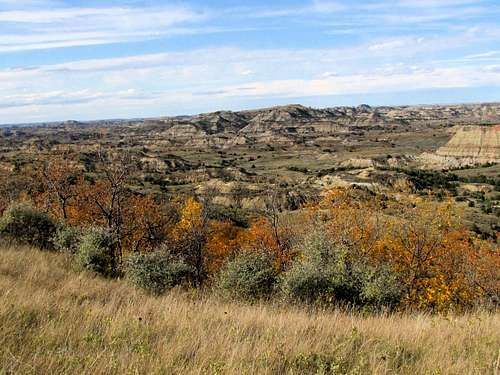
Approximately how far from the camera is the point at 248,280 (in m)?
10.8

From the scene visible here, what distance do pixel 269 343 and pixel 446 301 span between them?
58.8 ft

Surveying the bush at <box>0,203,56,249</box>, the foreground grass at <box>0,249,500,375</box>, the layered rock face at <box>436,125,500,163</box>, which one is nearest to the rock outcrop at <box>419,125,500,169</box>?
the layered rock face at <box>436,125,500,163</box>

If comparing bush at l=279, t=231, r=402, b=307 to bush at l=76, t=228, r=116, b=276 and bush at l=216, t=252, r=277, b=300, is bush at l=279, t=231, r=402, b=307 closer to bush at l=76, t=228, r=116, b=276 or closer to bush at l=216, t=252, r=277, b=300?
bush at l=216, t=252, r=277, b=300

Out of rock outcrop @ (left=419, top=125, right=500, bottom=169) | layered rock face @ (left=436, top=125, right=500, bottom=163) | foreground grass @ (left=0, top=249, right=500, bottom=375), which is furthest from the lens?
rock outcrop @ (left=419, top=125, right=500, bottom=169)

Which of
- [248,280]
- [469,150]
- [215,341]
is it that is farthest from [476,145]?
[215,341]

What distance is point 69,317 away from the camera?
557 centimetres

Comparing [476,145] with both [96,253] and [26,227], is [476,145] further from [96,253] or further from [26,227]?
[96,253]

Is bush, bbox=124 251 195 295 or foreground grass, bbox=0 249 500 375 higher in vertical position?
foreground grass, bbox=0 249 500 375

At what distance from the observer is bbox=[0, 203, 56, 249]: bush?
1430 cm

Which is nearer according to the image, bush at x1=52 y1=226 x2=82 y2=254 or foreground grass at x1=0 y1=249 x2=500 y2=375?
foreground grass at x1=0 y1=249 x2=500 y2=375

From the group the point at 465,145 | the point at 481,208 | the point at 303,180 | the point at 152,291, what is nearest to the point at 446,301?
the point at 152,291

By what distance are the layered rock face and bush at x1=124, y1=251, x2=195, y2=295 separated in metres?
139

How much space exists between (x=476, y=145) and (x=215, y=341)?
14983cm

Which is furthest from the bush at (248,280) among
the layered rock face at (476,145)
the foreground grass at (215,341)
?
the layered rock face at (476,145)
